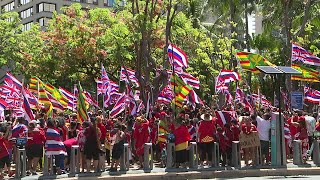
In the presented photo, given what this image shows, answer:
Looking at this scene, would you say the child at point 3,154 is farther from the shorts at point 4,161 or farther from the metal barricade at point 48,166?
the metal barricade at point 48,166

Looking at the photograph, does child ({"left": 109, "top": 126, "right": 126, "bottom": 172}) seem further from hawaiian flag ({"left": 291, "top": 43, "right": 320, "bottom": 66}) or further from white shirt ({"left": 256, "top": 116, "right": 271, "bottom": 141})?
hawaiian flag ({"left": 291, "top": 43, "right": 320, "bottom": 66})

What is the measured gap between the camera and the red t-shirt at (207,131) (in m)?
15.8

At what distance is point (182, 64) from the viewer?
19.0m

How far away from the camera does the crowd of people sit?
14695 mm

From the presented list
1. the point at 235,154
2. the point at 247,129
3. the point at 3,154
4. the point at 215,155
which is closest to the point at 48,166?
the point at 3,154

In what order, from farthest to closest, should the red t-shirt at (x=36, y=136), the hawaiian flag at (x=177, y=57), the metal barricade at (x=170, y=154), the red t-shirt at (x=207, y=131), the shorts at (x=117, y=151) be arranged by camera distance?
1. the hawaiian flag at (x=177, y=57)
2. the red t-shirt at (x=207, y=131)
3. the metal barricade at (x=170, y=154)
4. the shorts at (x=117, y=151)
5. the red t-shirt at (x=36, y=136)

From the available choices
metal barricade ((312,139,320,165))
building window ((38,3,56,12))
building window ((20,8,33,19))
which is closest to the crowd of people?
metal barricade ((312,139,320,165))

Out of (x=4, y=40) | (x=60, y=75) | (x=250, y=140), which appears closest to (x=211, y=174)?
(x=250, y=140)

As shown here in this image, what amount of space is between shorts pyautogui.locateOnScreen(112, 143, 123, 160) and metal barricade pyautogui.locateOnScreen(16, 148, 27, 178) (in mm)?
2411

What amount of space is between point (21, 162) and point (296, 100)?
15.0 meters

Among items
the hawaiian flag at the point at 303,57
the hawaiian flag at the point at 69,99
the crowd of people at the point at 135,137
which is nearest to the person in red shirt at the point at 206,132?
the crowd of people at the point at 135,137

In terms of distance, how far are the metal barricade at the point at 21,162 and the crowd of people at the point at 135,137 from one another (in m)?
0.32

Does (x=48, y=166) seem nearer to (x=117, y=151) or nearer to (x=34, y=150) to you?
(x=34, y=150)

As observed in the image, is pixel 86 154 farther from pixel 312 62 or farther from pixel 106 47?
pixel 106 47
